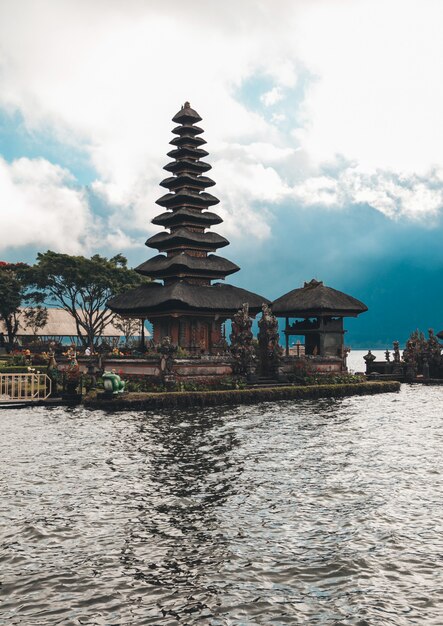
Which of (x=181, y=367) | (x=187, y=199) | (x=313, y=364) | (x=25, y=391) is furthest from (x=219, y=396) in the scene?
(x=187, y=199)

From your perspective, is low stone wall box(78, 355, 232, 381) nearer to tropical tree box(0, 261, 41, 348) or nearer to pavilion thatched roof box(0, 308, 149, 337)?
tropical tree box(0, 261, 41, 348)

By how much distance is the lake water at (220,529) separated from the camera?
10.0 m

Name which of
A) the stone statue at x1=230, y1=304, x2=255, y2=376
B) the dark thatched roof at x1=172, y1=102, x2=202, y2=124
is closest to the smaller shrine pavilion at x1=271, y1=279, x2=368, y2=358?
the stone statue at x1=230, y1=304, x2=255, y2=376

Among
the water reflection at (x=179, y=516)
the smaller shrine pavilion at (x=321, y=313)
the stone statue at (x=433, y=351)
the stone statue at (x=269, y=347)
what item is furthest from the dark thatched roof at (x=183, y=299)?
the water reflection at (x=179, y=516)

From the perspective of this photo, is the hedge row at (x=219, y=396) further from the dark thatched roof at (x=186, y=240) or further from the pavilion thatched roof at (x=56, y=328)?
the pavilion thatched roof at (x=56, y=328)

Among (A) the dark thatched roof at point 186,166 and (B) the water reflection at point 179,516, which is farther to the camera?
(A) the dark thatched roof at point 186,166

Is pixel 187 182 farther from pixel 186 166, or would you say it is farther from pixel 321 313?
pixel 321 313

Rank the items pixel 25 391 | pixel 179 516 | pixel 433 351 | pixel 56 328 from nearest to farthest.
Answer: pixel 179 516 < pixel 25 391 < pixel 433 351 < pixel 56 328

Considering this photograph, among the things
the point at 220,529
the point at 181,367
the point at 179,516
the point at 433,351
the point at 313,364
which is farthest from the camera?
the point at 433,351

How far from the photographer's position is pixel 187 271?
56.7 metres

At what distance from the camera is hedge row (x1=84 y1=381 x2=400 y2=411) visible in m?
36.3

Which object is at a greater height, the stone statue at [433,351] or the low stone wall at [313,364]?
the stone statue at [433,351]

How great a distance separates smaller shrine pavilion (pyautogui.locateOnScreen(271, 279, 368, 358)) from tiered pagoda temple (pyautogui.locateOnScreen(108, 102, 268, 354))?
12.3 ft

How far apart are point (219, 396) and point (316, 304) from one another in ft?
57.9
